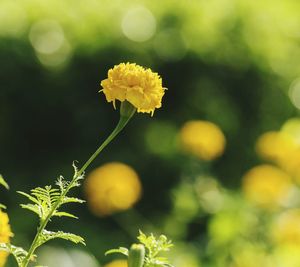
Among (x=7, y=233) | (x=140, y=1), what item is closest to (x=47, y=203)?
(x=7, y=233)

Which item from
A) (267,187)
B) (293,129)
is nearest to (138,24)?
(293,129)

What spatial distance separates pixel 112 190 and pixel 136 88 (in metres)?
2.28

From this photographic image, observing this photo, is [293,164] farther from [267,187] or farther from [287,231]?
[287,231]

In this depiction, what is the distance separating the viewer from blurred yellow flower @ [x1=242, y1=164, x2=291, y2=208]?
10.7 feet

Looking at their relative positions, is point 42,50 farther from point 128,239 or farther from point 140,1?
point 128,239

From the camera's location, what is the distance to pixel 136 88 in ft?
3.71

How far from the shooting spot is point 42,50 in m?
4.12

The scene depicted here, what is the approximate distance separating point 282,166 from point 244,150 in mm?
786

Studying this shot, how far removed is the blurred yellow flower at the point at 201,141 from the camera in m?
3.65

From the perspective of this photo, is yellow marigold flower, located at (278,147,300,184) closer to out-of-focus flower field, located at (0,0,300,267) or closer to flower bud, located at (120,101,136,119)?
out-of-focus flower field, located at (0,0,300,267)

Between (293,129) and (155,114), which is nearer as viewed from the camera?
(293,129)

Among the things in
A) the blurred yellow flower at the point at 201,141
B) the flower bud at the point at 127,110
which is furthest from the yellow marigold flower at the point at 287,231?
the flower bud at the point at 127,110

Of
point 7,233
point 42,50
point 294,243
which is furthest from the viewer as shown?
point 42,50

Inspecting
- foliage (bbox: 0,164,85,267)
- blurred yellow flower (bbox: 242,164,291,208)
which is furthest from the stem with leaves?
blurred yellow flower (bbox: 242,164,291,208)
